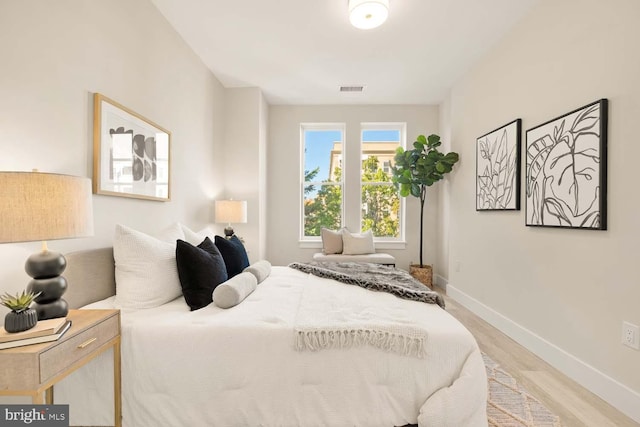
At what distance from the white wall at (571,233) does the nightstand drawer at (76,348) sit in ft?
8.82

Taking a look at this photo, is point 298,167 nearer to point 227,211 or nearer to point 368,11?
point 227,211

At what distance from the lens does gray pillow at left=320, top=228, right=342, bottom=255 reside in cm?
468

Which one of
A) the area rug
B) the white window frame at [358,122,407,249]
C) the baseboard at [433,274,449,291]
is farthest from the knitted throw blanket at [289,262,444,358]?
the white window frame at [358,122,407,249]

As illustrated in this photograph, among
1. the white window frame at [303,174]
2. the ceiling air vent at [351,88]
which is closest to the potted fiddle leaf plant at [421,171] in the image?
the white window frame at [303,174]

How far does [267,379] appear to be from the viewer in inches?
56.2

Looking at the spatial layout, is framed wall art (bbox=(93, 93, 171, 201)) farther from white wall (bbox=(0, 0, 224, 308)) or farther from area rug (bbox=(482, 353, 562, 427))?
area rug (bbox=(482, 353, 562, 427))

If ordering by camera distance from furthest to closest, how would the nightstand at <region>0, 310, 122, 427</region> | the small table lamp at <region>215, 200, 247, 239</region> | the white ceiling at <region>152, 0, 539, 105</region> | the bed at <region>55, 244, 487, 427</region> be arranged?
the small table lamp at <region>215, 200, 247, 239</region> < the white ceiling at <region>152, 0, 539, 105</region> < the bed at <region>55, 244, 487, 427</region> < the nightstand at <region>0, 310, 122, 427</region>

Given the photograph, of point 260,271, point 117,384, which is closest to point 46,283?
point 117,384

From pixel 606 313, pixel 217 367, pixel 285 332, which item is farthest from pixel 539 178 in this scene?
pixel 217 367

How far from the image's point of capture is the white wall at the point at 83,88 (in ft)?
4.76

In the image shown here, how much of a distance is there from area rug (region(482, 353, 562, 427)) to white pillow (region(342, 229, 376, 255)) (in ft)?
8.59

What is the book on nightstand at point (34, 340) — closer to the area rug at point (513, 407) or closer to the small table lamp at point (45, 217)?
the small table lamp at point (45, 217)

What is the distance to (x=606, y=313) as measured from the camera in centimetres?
192

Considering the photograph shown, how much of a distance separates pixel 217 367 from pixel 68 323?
2.06 ft
